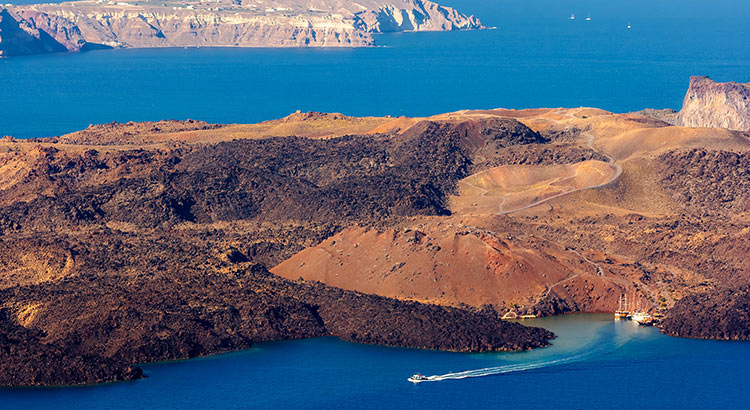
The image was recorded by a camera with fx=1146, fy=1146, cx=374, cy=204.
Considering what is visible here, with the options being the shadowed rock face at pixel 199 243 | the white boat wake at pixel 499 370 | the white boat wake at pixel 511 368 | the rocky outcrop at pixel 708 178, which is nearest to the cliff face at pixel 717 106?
the shadowed rock face at pixel 199 243

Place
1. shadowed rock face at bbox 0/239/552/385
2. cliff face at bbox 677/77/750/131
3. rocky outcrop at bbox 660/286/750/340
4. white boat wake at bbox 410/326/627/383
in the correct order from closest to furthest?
white boat wake at bbox 410/326/627/383, shadowed rock face at bbox 0/239/552/385, rocky outcrop at bbox 660/286/750/340, cliff face at bbox 677/77/750/131

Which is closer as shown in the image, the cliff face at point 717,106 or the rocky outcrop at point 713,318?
the rocky outcrop at point 713,318

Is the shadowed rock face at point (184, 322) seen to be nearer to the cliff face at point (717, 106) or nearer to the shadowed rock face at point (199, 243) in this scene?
the shadowed rock face at point (199, 243)

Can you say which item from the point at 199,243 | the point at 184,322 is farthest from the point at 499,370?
the point at 199,243

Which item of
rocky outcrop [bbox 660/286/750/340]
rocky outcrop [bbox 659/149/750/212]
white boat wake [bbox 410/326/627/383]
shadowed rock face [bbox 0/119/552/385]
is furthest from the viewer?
rocky outcrop [bbox 659/149/750/212]

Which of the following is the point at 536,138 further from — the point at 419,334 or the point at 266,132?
the point at 419,334

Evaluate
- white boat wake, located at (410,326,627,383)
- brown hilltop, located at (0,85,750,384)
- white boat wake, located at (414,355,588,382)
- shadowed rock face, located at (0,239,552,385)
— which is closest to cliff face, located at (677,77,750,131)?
brown hilltop, located at (0,85,750,384)

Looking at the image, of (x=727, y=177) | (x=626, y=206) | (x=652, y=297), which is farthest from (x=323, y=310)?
(x=727, y=177)

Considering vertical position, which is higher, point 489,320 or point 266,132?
point 266,132

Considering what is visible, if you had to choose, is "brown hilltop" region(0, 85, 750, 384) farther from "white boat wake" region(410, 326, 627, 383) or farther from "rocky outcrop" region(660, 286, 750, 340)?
"white boat wake" region(410, 326, 627, 383)
